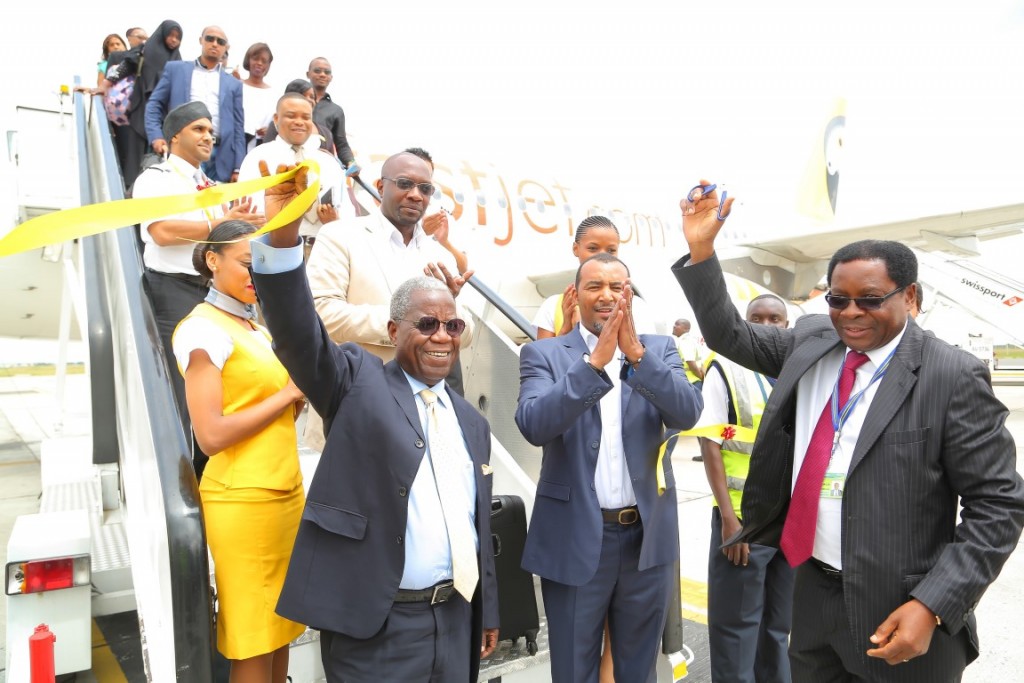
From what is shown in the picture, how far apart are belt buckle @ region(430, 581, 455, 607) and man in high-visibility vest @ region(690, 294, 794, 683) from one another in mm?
1403

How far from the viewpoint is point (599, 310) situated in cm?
243

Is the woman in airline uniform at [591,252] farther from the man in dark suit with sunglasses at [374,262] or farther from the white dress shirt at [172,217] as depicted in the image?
the white dress shirt at [172,217]

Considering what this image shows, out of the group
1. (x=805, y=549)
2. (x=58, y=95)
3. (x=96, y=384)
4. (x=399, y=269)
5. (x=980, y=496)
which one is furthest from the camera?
(x=58, y=95)

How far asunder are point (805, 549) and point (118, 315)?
2.87m

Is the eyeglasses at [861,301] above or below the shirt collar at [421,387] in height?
above

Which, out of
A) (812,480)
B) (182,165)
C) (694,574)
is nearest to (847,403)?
(812,480)

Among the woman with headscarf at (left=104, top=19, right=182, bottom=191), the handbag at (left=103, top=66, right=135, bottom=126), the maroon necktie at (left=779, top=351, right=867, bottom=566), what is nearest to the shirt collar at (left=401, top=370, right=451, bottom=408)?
the maroon necktie at (left=779, top=351, right=867, bottom=566)

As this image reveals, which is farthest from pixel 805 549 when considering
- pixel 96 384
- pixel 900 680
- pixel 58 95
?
pixel 58 95

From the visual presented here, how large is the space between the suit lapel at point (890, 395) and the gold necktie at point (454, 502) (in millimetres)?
1014

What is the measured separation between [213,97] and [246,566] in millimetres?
3804

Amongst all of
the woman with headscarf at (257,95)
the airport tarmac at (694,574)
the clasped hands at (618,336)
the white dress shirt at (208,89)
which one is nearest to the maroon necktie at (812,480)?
the clasped hands at (618,336)

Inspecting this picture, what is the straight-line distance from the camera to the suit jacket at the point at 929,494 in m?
1.68

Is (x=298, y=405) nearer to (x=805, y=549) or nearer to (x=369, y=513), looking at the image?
(x=369, y=513)

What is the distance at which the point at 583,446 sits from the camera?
93.0 inches
